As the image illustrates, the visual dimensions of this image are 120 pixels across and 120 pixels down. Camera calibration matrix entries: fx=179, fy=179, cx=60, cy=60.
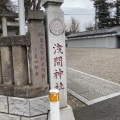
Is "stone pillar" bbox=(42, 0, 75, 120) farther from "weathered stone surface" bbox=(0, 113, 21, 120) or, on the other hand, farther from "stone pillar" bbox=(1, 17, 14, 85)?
"weathered stone surface" bbox=(0, 113, 21, 120)

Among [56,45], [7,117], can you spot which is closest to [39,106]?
[7,117]

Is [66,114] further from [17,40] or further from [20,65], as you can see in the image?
[17,40]

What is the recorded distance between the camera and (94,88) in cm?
560

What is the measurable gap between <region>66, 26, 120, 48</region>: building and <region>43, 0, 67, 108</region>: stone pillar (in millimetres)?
23755

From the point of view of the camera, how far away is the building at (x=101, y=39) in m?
26.0

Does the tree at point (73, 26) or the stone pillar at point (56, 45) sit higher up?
the tree at point (73, 26)

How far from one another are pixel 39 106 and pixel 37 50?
931 millimetres

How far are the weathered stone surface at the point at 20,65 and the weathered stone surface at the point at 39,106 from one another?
14.4 inches

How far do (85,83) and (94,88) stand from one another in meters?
0.72

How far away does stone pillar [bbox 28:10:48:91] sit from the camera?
2908mm

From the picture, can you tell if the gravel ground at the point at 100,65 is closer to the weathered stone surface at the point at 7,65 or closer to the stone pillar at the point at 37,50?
the stone pillar at the point at 37,50

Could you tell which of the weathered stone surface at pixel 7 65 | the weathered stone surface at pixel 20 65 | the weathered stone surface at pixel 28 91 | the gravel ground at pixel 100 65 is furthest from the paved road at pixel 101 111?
the gravel ground at pixel 100 65

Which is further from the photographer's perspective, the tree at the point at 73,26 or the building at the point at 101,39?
the tree at the point at 73,26

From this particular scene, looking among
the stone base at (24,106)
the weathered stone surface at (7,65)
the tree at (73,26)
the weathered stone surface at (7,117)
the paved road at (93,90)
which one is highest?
the tree at (73,26)
